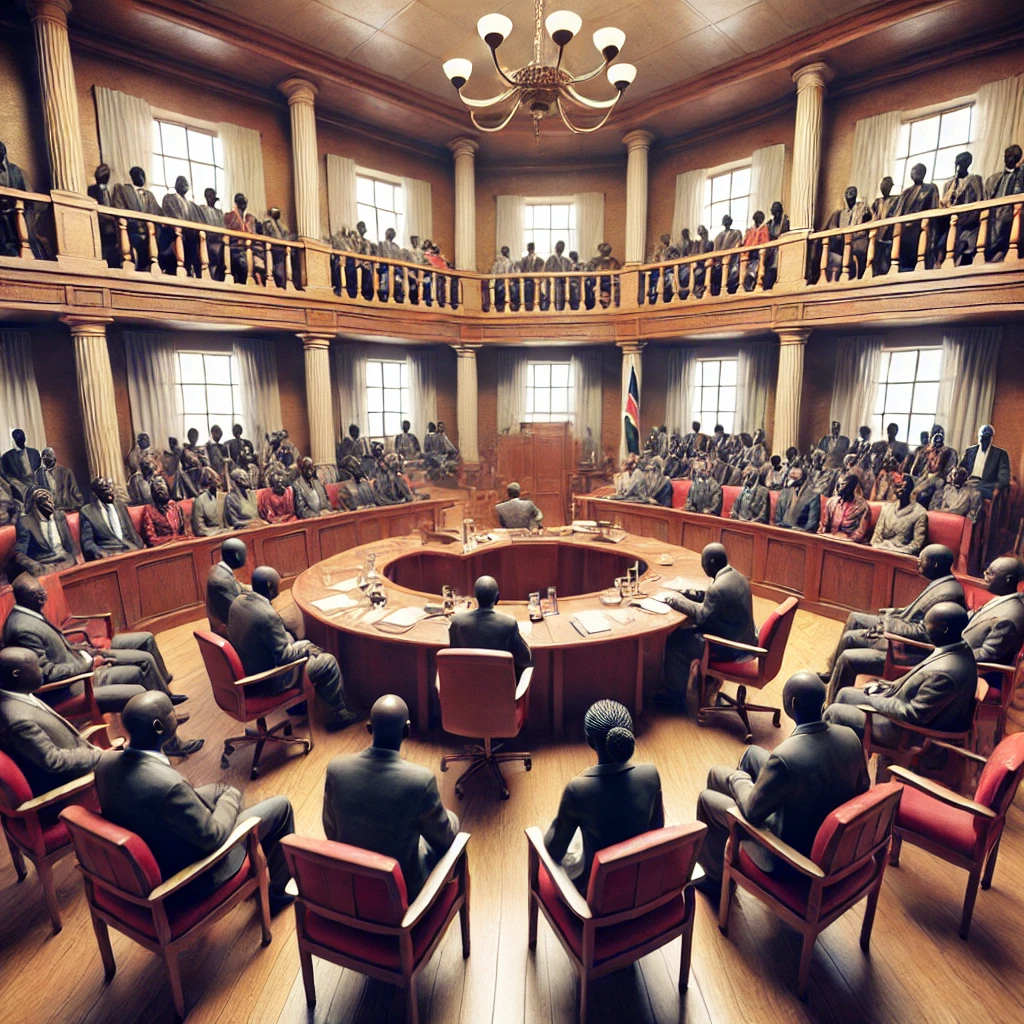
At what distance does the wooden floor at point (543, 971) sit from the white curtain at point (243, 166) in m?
9.19

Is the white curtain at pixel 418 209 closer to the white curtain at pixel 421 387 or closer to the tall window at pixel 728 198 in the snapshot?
the white curtain at pixel 421 387

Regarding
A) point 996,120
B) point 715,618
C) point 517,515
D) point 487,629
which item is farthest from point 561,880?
point 996,120

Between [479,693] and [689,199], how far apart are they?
10.5 metres

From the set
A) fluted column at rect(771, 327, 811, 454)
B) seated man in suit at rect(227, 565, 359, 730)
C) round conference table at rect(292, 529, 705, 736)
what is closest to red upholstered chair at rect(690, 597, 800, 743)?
round conference table at rect(292, 529, 705, 736)

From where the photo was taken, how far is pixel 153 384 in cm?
927

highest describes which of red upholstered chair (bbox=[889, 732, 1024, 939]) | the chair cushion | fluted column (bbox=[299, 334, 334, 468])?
fluted column (bbox=[299, 334, 334, 468])

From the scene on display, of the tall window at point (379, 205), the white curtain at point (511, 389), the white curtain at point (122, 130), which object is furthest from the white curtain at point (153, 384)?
the white curtain at point (511, 389)

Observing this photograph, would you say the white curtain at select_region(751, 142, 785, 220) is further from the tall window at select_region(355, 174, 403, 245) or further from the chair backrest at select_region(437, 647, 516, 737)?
the chair backrest at select_region(437, 647, 516, 737)

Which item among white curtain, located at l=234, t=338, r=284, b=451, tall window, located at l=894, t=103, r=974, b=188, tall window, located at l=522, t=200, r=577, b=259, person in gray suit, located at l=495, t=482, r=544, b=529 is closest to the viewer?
person in gray suit, located at l=495, t=482, r=544, b=529

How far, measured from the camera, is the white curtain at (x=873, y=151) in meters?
8.88

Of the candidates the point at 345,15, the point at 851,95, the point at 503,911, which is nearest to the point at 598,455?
the point at 851,95

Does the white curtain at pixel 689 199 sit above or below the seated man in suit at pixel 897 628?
above

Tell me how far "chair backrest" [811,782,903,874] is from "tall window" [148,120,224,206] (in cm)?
1079

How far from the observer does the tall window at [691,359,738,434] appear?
37.7ft
